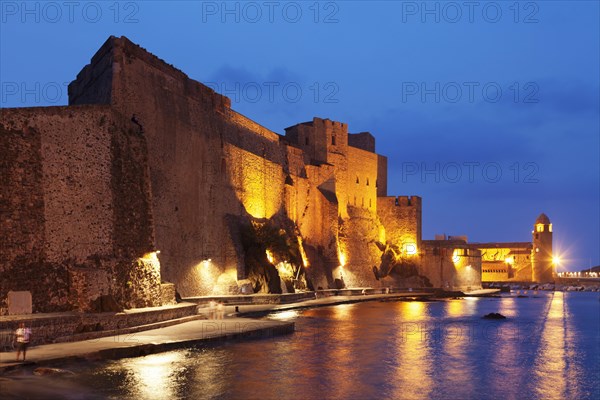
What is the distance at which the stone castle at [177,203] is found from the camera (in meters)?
17.0

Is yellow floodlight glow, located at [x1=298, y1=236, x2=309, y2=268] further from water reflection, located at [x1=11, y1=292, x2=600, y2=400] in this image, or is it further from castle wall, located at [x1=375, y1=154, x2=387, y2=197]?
castle wall, located at [x1=375, y1=154, x2=387, y2=197]

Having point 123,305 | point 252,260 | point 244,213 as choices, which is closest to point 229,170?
point 244,213

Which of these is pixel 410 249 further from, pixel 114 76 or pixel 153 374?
pixel 153 374

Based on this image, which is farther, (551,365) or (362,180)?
(362,180)

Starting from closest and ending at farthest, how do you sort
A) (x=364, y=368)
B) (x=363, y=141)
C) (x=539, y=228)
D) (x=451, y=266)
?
(x=364, y=368) → (x=451, y=266) → (x=363, y=141) → (x=539, y=228)

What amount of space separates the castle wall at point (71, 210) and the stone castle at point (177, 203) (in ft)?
0.11

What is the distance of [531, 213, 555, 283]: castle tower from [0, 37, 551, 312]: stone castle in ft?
120

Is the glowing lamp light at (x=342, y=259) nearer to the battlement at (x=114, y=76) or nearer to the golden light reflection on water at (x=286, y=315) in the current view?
the golden light reflection on water at (x=286, y=315)

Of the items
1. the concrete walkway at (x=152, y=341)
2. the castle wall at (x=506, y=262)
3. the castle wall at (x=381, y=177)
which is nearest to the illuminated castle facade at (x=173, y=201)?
the concrete walkway at (x=152, y=341)

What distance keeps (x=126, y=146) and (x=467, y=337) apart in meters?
12.9

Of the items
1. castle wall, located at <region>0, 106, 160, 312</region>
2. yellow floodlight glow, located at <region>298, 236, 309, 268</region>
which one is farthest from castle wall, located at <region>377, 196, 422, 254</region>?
castle wall, located at <region>0, 106, 160, 312</region>

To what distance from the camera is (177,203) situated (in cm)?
2750

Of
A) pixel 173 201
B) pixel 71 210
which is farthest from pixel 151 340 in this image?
pixel 173 201

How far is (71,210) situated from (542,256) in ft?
270
